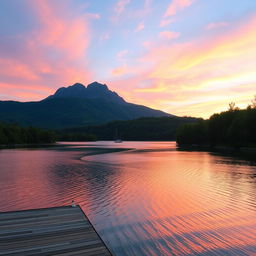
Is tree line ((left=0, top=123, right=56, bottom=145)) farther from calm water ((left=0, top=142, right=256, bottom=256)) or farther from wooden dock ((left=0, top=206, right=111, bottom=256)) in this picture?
wooden dock ((left=0, top=206, right=111, bottom=256))

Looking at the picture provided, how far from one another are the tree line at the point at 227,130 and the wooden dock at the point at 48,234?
333ft

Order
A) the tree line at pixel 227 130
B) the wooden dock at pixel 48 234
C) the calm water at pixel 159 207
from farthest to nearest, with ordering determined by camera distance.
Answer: the tree line at pixel 227 130, the calm water at pixel 159 207, the wooden dock at pixel 48 234

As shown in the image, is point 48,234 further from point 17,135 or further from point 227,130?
point 17,135

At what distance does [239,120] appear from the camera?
108625mm

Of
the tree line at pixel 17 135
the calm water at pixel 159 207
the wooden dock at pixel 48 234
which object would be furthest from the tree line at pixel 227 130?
the tree line at pixel 17 135

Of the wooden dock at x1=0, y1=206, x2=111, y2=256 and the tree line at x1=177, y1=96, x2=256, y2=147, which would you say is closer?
the wooden dock at x1=0, y1=206, x2=111, y2=256

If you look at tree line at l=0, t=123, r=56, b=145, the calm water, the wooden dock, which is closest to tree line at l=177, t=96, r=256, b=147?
the calm water

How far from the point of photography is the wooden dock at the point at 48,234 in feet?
33.8

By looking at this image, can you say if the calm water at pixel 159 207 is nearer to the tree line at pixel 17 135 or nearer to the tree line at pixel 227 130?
the tree line at pixel 227 130

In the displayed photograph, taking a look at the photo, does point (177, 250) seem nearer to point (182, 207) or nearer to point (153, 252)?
point (153, 252)

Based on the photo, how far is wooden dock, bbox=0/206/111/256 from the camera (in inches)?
405

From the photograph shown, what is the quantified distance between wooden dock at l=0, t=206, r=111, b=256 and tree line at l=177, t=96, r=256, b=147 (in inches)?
3999

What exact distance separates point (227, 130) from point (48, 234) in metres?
118

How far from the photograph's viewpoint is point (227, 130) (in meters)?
118
